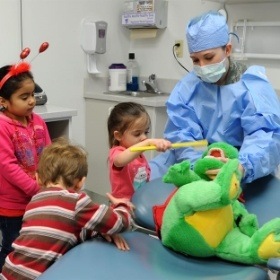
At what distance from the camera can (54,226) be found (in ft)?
3.49

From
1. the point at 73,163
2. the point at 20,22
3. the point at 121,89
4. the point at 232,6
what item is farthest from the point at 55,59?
the point at 73,163

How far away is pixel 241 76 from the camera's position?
1.45 m

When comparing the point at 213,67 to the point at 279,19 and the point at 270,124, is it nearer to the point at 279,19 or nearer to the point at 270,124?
the point at 270,124

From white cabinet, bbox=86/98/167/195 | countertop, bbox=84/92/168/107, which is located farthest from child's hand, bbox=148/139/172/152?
white cabinet, bbox=86/98/167/195

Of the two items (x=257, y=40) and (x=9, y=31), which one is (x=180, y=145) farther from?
(x=9, y=31)

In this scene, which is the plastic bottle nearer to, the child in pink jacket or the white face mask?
the child in pink jacket

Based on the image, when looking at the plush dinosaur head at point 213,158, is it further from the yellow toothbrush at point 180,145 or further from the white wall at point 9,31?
the white wall at point 9,31

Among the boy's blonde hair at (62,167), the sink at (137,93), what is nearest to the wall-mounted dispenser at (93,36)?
the sink at (137,93)

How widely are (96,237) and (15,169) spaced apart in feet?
1.84

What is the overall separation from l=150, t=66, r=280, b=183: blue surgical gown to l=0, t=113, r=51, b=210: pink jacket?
0.50 metres

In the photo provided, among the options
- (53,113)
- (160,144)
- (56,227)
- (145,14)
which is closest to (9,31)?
(53,113)

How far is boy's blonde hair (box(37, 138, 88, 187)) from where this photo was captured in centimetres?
113

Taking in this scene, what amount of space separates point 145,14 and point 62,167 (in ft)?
6.54

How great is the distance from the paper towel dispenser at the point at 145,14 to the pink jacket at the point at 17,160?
1.54m
